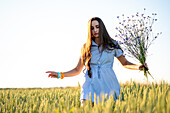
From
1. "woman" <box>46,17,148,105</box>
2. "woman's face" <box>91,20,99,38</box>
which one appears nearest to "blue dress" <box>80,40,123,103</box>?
"woman" <box>46,17,148,105</box>

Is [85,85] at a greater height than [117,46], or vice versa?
[117,46]

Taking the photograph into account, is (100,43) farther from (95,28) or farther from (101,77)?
Result: (101,77)

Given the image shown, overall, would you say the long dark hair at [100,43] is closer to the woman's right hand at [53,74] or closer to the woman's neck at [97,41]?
the woman's neck at [97,41]

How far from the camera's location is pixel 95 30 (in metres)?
3.52

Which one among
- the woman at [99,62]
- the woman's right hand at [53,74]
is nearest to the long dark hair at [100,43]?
the woman at [99,62]

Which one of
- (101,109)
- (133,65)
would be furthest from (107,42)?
(101,109)

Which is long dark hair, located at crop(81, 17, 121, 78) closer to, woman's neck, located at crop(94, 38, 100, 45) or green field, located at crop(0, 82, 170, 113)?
woman's neck, located at crop(94, 38, 100, 45)

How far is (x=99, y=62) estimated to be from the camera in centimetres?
345

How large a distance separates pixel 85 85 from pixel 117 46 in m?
0.96

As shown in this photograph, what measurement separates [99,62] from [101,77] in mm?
265

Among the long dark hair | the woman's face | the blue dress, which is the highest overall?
the woman's face

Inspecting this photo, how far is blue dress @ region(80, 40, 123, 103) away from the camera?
331 centimetres

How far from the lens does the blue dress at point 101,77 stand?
331cm

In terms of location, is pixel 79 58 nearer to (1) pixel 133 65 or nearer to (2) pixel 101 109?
(1) pixel 133 65
